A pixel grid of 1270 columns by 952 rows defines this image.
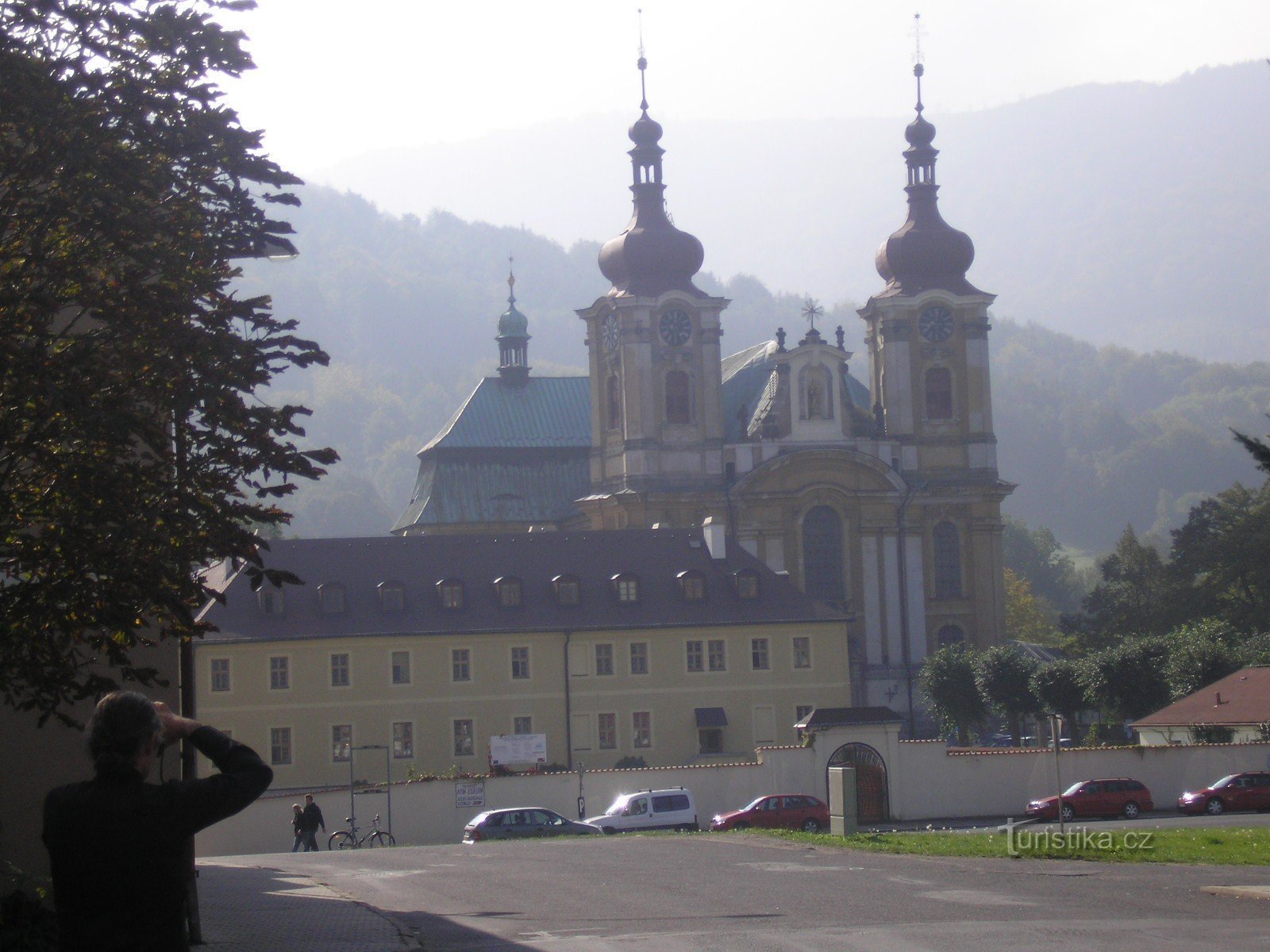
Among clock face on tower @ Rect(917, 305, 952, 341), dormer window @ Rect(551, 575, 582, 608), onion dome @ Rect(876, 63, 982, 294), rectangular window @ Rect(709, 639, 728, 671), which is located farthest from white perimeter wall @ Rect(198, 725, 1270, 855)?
onion dome @ Rect(876, 63, 982, 294)

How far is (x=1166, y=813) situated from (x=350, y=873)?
21.9m

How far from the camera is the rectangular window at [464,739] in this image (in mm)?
48625

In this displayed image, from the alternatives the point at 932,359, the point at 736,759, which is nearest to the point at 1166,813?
the point at 736,759

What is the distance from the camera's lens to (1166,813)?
37906mm

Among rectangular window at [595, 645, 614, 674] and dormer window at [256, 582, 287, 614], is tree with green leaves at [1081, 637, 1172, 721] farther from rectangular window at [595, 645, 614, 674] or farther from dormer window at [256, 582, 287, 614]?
dormer window at [256, 582, 287, 614]

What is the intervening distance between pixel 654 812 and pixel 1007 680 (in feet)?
83.1

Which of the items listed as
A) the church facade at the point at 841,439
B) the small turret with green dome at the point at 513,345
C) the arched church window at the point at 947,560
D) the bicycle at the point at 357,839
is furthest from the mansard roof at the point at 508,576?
the small turret with green dome at the point at 513,345

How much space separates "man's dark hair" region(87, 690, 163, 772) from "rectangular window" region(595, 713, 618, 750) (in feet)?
145

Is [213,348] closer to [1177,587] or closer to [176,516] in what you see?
[176,516]

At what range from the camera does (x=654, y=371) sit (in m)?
65.7

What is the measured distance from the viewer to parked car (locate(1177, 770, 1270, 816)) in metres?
36.4

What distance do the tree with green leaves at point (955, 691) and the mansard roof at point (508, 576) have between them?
8.13 meters

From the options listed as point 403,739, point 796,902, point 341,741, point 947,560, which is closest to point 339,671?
point 341,741

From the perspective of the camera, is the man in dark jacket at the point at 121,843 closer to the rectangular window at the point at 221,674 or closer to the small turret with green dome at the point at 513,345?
the rectangular window at the point at 221,674
